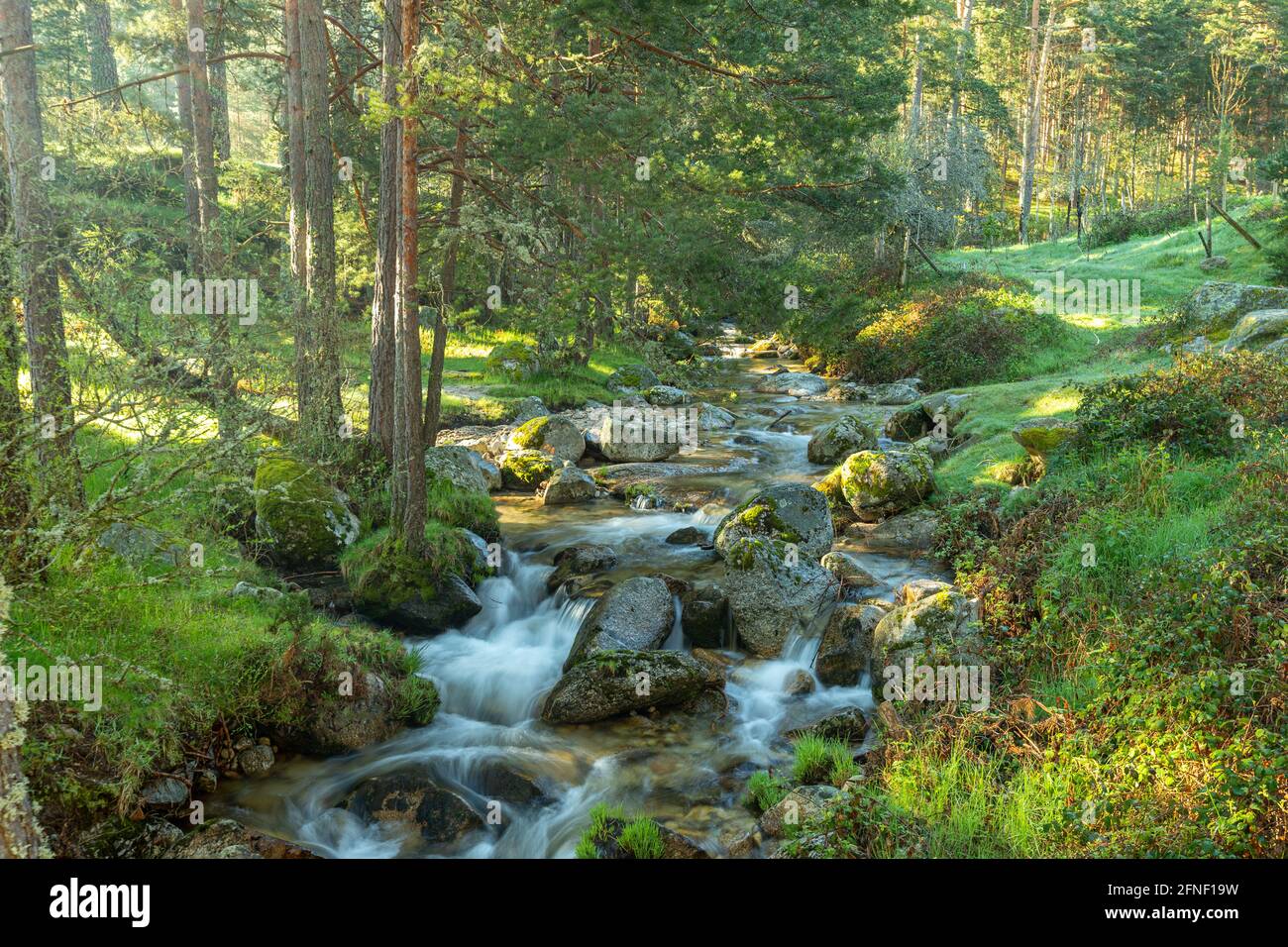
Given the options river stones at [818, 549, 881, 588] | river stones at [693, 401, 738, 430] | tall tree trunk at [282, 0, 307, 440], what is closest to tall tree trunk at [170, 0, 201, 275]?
tall tree trunk at [282, 0, 307, 440]

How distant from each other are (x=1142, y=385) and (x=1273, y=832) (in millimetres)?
8309

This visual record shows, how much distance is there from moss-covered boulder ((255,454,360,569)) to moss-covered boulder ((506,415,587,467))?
21.8 ft

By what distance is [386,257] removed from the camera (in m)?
12.5

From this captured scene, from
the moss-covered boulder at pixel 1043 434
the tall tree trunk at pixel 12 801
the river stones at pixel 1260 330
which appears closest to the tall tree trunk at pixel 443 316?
the tall tree trunk at pixel 12 801

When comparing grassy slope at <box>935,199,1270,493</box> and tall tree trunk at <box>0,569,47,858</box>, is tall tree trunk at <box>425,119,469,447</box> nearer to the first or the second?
tall tree trunk at <box>0,569,47,858</box>

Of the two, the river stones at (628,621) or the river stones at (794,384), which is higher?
the river stones at (794,384)

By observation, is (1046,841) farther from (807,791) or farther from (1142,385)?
(1142,385)

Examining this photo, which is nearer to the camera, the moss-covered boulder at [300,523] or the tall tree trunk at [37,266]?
the tall tree trunk at [37,266]

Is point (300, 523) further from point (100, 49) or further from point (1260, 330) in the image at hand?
point (100, 49)

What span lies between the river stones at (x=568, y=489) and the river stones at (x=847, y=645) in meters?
7.14

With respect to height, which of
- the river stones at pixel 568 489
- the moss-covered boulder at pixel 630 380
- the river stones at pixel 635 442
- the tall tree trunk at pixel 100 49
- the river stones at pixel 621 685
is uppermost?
the tall tree trunk at pixel 100 49

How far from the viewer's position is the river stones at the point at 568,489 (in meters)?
16.5

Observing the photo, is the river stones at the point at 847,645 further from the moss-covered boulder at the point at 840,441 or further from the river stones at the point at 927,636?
the moss-covered boulder at the point at 840,441
